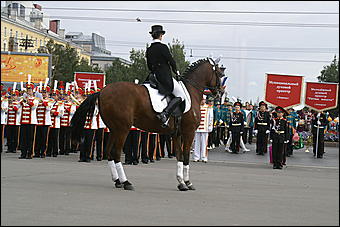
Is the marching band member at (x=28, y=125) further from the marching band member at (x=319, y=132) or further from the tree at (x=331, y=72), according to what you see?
the tree at (x=331, y=72)

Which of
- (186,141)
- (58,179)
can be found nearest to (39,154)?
(58,179)

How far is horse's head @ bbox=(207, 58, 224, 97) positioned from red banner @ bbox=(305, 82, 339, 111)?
41.9 ft

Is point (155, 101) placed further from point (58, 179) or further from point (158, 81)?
point (58, 179)

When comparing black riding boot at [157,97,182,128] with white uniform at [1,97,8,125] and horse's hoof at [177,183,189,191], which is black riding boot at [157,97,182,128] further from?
white uniform at [1,97,8,125]

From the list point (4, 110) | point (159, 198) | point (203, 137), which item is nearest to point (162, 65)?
point (159, 198)

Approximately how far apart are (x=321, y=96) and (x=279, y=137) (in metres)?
8.64

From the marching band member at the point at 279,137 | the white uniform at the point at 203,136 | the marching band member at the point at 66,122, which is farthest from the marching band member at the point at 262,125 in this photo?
the marching band member at the point at 66,122

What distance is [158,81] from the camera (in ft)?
37.9

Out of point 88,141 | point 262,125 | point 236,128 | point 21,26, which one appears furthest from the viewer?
point 21,26

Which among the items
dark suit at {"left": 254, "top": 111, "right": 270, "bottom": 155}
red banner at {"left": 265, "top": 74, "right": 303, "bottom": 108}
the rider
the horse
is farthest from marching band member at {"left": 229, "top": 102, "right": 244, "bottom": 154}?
the rider

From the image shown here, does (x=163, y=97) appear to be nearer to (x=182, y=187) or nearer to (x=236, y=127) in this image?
(x=182, y=187)

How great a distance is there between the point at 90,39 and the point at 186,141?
126 meters

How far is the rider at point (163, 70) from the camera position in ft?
37.4

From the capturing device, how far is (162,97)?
11445 millimetres
